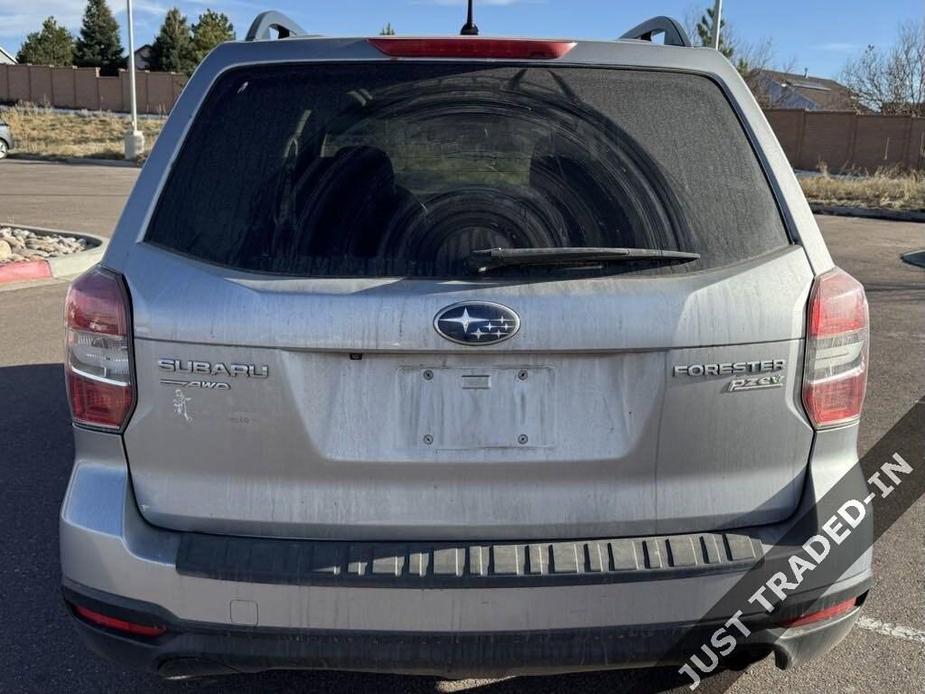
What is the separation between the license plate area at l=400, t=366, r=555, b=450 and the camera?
7.02 feet

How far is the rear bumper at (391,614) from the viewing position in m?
2.10

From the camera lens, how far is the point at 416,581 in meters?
2.09

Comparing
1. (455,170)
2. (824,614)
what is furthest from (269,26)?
(824,614)

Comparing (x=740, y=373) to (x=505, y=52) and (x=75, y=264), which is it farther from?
(x=75, y=264)

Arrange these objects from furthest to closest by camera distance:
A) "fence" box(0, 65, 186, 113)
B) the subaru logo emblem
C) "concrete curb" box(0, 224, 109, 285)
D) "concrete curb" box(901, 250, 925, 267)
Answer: "fence" box(0, 65, 186, 113)
"concrete curb" box(901, 250, 925, 267)
"concrete curb" box(0, 224, 109, 285)
the subaru logo emblem

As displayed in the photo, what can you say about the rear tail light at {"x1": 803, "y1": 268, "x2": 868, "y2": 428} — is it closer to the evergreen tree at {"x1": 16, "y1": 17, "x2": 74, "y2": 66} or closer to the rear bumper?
the rear bumper

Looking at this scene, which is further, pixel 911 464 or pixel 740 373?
pixel 911 464

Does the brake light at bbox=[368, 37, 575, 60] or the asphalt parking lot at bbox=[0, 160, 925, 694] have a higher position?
the brake light at bbox=[368, 37, 575, 60]

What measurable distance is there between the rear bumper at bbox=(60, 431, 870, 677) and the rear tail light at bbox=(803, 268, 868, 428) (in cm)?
48

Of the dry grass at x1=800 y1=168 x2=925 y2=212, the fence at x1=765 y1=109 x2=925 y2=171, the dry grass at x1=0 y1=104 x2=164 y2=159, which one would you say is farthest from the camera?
the fence at x1=765 y1=109 x2=925 y2=171

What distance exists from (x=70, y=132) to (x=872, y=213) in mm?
35463

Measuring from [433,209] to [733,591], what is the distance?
119 cm

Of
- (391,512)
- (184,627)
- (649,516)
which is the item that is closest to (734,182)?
(649,516)

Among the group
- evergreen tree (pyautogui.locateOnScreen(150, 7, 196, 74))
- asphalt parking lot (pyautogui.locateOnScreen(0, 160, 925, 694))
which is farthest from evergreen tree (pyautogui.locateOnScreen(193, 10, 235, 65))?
asphalt parking lot (pyautogui.locateOnScreen(0, 160, 925, 694))
